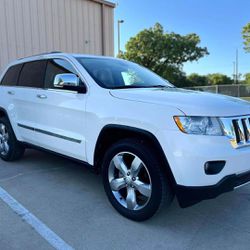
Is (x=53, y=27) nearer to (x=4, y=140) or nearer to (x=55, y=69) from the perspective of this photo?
(x=4, y=140)

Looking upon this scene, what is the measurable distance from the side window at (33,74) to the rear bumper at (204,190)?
2798 mm

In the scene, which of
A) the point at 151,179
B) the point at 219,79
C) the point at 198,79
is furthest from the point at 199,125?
the point at 219,79

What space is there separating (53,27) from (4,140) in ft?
18.6

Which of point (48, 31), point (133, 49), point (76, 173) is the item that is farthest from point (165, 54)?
point (76, 173)

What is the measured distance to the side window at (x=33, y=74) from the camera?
4.58 m

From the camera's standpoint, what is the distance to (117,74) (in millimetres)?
4047

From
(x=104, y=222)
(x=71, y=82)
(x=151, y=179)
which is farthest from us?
(x=71, y=82)

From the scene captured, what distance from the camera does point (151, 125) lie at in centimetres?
280

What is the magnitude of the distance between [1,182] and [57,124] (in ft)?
4.33

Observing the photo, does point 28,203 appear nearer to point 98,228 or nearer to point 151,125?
point 98,228

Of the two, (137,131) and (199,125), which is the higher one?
(199,125)

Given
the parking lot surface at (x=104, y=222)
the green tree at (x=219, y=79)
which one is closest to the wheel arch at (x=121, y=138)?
the parking lot surface at (x=104, y=222)

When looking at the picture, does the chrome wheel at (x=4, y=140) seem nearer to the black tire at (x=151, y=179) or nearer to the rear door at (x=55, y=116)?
the rear door at (x=55, y=116)

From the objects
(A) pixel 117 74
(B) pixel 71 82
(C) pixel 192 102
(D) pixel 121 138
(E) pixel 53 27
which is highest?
(E) pixel 53 27
